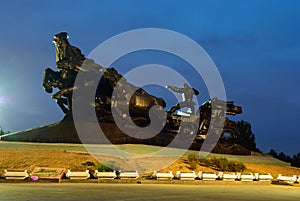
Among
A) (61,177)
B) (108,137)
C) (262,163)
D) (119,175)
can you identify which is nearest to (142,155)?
(108,137)

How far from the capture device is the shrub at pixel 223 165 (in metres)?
21.5

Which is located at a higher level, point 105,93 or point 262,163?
point 105,93

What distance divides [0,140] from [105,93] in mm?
6634

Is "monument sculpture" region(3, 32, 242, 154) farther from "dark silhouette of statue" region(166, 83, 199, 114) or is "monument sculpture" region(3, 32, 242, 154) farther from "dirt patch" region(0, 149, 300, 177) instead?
"dirt patch" region(0, 149, 300, 177)

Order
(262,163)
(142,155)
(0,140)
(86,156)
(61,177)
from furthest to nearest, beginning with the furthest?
1. (262,163)
2. (0,140)
3. (142,155)
4. (86,156)
5. (61,177)

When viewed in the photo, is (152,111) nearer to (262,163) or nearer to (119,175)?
(262,163)

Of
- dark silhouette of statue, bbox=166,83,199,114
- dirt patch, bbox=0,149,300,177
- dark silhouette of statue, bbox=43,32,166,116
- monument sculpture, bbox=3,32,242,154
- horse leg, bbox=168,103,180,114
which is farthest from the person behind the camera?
horse leg, bbox=168,103,180,114

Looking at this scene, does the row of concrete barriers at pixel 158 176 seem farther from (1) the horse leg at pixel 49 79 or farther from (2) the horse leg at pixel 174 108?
(1) the horse leg at pixel 49 79

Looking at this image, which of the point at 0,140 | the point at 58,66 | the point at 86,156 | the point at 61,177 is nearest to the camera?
the point at 61,177

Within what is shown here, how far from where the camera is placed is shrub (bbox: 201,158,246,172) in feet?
70.5

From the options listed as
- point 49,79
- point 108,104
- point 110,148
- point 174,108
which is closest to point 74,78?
point 49,79

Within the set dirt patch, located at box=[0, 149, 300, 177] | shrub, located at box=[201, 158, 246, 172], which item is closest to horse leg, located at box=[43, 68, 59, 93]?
dirt patch, located at box=[0, 149, 300, 177]

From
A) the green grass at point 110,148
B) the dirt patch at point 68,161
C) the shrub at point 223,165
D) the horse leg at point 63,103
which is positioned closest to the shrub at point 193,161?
the dirt patch at point 68,161

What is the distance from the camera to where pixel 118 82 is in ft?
82.3
